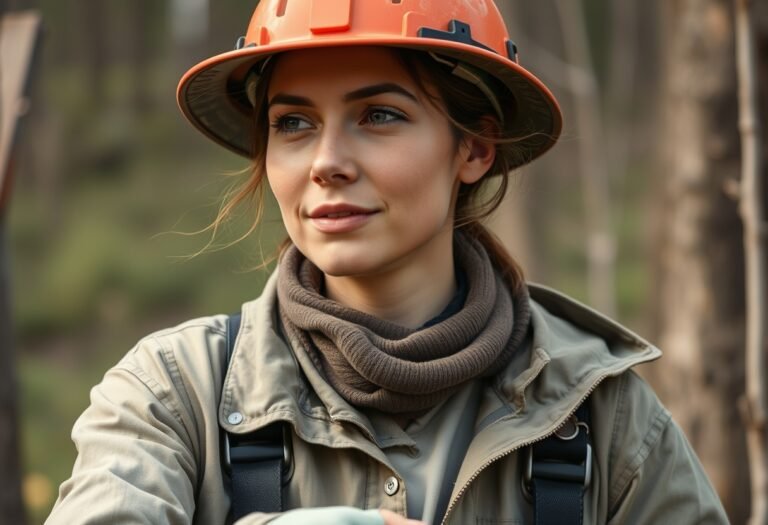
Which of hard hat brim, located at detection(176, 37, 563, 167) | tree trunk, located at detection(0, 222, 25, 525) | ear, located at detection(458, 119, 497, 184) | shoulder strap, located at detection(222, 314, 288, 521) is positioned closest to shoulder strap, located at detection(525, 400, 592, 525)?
shoulder strap, located at detection(222, 314, 288, 521)

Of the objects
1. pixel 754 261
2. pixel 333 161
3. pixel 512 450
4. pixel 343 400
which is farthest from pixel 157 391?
pixel 754 261

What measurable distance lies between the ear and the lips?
1.29 ft

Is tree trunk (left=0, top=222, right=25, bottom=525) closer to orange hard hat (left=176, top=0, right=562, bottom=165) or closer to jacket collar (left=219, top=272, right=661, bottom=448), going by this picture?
orange hard hat (left=176, top=0, right=562, bottom=165)

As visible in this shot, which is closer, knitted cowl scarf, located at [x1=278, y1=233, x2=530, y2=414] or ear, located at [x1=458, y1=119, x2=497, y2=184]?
knitted cowl scarf, located at [x1=278, y1=233, x2=530, y2=414]

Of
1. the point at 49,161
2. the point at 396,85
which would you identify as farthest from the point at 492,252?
the point at 49,161

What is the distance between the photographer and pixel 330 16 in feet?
8.00

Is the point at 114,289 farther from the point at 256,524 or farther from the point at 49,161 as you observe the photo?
the point at 256,524

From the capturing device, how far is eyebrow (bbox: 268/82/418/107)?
2.48 metres

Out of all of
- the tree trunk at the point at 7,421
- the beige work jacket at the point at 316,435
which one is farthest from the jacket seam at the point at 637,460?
the tree trunk at the point at 7,421

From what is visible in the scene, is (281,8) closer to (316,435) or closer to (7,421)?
(316,435)

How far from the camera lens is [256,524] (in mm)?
2059

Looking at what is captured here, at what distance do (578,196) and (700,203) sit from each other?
11591mm

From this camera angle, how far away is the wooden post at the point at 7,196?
3678mm

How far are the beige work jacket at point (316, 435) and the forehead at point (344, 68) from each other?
53 cm
